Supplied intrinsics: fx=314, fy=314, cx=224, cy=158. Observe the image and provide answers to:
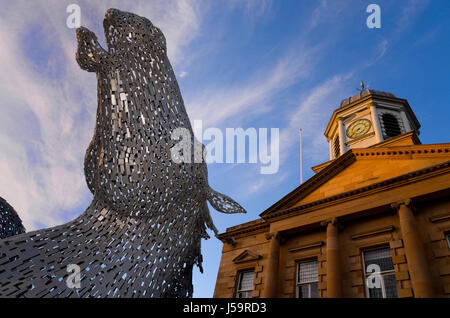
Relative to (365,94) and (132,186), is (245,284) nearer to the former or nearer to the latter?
(132,186)

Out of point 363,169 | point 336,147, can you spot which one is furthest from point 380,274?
point 336,147

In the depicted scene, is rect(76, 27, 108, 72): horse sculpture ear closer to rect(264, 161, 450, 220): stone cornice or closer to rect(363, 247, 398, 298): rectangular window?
rect(264, 161, 450, 220): stone cornice

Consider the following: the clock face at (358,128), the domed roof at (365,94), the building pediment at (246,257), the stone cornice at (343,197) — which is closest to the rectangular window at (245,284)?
the building pediment at (246,257)

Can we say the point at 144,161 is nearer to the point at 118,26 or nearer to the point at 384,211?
the point at 118,26

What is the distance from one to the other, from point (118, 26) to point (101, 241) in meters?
11.4

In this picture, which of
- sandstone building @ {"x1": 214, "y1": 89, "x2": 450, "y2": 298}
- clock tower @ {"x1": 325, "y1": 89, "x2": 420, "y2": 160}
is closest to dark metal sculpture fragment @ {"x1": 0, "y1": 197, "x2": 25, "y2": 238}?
sandstone building @ {"x1": 214, "y1": 89, "x2": 450, "y2": 298}

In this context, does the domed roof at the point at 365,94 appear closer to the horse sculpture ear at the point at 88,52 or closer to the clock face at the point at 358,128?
the clock face at the point at 358,128

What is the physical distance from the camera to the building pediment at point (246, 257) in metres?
16.8

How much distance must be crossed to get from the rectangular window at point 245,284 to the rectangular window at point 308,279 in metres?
2.69

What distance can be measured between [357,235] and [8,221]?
21284 mm

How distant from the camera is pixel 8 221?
20.7 m

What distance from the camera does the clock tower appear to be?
74.4 feet

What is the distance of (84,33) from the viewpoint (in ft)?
55.6
